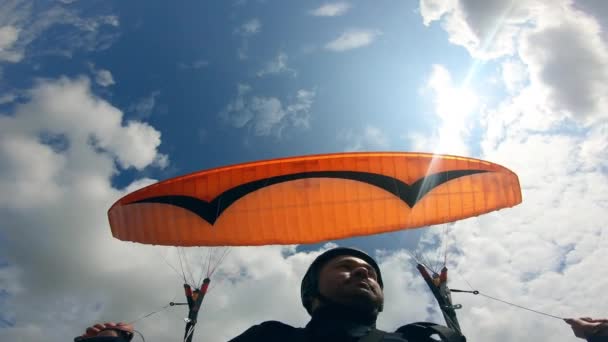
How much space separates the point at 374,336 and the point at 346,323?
25cm

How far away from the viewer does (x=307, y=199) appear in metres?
11.8

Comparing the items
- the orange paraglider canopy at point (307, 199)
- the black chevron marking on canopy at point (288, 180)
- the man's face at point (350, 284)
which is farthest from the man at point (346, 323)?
the black chevron marking on canopy at point (288, 180)

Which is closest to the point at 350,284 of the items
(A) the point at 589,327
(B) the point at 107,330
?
(A) the point at 589,327

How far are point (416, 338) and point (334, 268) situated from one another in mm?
931

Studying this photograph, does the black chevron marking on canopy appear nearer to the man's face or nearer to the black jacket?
the man's face

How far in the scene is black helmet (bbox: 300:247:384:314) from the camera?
3486mm

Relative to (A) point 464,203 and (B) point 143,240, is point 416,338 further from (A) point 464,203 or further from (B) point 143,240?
(B) point 143,240

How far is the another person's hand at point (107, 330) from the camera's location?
3172 millimetres

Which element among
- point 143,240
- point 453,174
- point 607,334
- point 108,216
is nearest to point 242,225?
point 143,240

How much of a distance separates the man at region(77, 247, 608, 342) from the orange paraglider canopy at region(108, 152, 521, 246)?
816 centimetres

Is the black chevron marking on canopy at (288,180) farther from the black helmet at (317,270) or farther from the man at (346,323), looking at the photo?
the man at (346,323)

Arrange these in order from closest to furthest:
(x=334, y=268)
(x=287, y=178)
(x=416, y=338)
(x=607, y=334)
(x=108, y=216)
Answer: (x=607, y=334)
(x=416, y=338)
(x=334, y=268)
(x=287, y=178)
(x=108, y=216)

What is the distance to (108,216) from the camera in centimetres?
1290

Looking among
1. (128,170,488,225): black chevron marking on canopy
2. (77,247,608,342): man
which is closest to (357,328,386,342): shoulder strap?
(77,247,608,342): man
